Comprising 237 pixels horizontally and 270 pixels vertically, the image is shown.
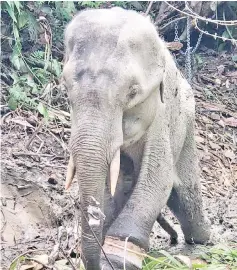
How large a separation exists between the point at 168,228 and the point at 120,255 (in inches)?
52.4

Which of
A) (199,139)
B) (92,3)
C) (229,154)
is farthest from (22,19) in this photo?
(229,154)

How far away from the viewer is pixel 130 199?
3.69 meters

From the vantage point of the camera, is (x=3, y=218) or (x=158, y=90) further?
(x=3, y=218)

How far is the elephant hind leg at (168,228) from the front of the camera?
4.68 meters

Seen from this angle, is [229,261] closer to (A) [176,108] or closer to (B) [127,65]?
(A) [176,108]

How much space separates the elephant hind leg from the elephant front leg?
77 centimetres

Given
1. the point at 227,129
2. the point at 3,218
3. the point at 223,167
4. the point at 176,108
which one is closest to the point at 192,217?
the point at 176,108

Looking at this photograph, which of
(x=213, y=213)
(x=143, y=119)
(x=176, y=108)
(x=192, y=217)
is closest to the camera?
(x=143, y=119)

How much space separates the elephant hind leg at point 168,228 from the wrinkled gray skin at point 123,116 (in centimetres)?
59

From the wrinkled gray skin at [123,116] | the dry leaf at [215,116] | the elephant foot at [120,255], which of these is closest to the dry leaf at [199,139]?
the dry leaf at [215,116]

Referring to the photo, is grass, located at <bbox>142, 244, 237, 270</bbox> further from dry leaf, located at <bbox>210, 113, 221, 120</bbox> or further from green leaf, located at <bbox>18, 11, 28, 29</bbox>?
dry leaf, located at <bbox>210, 113, 221, 120</bbox>

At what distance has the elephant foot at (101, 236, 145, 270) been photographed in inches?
134

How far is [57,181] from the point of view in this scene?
5484 mm

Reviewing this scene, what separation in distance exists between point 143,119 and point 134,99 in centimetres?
23
